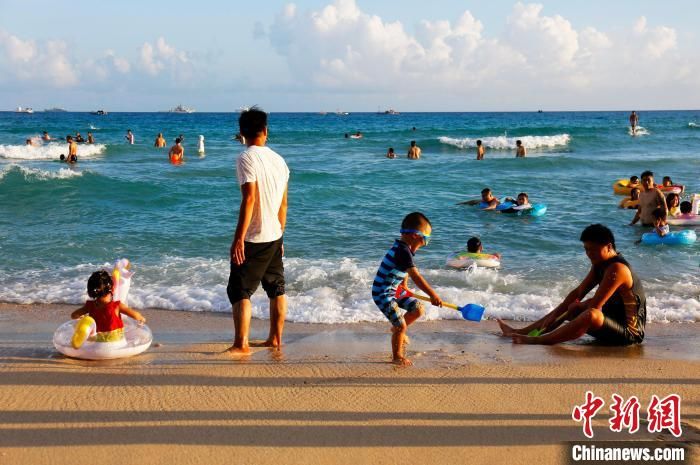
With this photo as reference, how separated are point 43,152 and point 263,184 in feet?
92.0

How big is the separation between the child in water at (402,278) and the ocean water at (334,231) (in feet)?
6.15

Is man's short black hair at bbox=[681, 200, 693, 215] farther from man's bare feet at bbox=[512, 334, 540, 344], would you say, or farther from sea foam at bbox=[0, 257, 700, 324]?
man's bare feet at bbox=[512, 334, 540, 344]

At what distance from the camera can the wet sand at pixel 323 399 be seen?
345 cm

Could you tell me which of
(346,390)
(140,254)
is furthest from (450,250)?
(346,390)

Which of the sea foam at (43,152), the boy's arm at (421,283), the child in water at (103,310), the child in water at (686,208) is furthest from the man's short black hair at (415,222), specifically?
the sea foam at (43,152)

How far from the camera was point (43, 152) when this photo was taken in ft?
95.6

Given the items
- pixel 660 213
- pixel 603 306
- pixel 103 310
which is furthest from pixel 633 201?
pixel 103 310

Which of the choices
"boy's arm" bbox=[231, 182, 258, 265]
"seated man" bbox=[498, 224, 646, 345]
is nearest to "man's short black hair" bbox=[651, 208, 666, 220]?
"seated man" bbox=[498, 224, 646, 345]

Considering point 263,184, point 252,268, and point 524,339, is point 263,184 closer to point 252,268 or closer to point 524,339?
point 252,268

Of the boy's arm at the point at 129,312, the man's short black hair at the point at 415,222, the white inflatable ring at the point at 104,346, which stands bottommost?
the white inflatable ring at the point at 104,346

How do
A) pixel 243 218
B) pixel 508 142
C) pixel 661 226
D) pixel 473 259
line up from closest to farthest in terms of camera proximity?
pixel 243 218 < pixel 473 259 < pixel 661 226 < pixel 508 142

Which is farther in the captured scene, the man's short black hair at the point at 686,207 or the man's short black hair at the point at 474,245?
the man's short black hair at the point at 686,207

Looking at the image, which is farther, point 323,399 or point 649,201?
point 649,201

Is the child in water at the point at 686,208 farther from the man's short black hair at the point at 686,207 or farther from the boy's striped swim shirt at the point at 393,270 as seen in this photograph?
the boy's striped swim shirt at the point at 393,270
